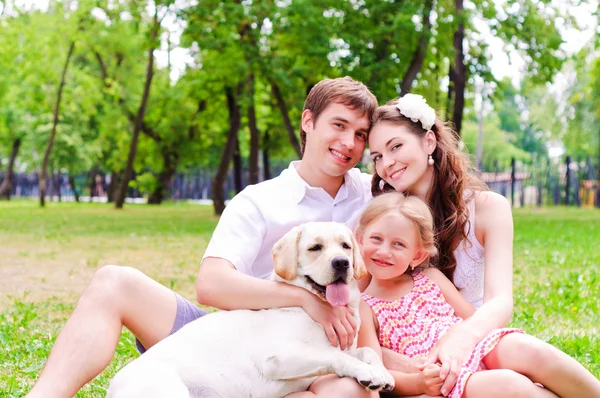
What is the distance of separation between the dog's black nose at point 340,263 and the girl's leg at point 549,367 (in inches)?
35.5

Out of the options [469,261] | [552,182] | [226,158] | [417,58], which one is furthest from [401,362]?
[552,182]

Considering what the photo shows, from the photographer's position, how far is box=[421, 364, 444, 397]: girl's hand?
3.50m

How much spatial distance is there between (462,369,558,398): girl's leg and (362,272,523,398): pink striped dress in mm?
424

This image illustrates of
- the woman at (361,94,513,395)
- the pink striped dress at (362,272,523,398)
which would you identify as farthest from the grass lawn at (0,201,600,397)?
the pink striped dress at (362,272,523,398)

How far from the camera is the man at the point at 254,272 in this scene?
11.7 feet

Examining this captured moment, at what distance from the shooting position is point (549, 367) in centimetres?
338

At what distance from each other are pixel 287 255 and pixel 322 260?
0.20 meters

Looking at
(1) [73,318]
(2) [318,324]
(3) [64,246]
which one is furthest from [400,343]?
(3) [64,246]

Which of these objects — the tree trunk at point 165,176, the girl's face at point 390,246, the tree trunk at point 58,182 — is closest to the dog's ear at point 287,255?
the girl's face at point 390,246

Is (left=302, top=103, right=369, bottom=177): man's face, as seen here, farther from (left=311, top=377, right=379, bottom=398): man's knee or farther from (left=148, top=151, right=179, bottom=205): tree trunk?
(left=148, top=151, right=179, bottom=205): tree trunk

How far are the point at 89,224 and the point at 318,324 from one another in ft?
60.2

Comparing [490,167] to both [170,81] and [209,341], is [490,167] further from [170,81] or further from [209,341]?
[209,341]

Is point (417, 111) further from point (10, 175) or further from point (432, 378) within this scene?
point (10, 175)

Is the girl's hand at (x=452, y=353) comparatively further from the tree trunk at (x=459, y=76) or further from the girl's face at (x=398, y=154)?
the tree trunk at (x=459, y=76)
